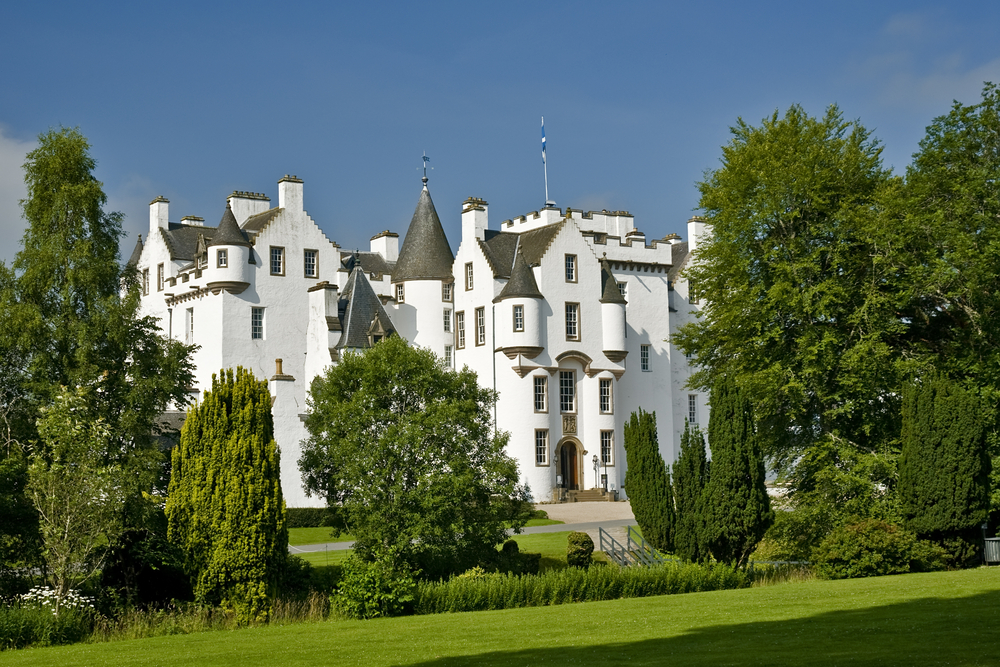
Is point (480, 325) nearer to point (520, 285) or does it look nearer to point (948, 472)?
point (520, 285)

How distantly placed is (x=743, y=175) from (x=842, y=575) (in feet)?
46.5

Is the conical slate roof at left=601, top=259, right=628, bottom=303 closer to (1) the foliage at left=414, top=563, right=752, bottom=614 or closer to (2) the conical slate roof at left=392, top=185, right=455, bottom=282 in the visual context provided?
(2) the conical slate roof at left=392, top=185, right=455, bottom=282

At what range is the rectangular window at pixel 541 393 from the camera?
55.8m

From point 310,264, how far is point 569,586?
1465 inches

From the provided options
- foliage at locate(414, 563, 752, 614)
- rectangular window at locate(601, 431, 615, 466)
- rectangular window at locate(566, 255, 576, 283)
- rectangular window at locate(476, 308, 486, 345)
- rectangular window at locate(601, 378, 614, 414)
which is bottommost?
foliage at locate(414, 563, 752, 614)

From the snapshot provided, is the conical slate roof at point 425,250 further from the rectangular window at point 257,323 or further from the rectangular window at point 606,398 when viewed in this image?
the rectangular window at point 606,398

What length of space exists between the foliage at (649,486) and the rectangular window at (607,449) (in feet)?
83.4

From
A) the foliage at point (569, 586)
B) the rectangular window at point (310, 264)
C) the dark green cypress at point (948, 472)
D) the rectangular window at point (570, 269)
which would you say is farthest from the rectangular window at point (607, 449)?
the foliage at point (569, 586)

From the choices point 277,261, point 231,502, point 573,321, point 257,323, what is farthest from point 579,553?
point 277,261

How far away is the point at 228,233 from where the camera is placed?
56.8m

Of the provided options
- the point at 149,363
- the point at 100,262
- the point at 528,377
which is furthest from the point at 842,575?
the point at 528,377

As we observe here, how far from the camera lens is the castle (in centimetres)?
5559

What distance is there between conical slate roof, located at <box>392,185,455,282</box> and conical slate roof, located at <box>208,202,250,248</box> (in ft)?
27.0

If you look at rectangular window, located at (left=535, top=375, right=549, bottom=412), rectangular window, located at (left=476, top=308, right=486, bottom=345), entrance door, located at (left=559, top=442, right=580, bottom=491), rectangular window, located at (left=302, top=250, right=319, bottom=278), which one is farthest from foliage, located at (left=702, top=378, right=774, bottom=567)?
rectangular window, located at (left=302, top=250, right=319, bottom=278)
